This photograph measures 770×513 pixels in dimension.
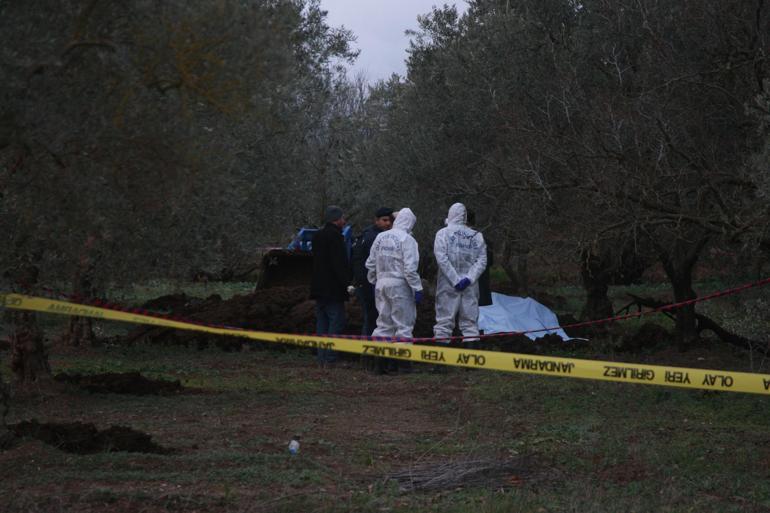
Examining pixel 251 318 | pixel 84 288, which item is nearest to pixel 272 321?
pixel 251 318

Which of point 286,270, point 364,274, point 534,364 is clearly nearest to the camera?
point 534,364

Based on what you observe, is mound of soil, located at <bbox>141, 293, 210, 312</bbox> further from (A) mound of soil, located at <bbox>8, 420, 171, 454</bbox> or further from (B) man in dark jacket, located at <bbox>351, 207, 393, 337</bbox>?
(A) mound of soil, located at <bbox>8, 420, 171, 454</bbox>

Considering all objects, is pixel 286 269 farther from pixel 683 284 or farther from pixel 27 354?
pixel 27 354

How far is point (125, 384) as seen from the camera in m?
10.8

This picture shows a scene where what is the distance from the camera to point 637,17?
44.8ft

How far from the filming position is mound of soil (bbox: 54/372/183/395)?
10.7 metres

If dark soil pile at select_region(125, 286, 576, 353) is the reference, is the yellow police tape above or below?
below

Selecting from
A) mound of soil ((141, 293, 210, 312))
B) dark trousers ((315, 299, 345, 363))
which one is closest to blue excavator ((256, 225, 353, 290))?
mound of soil ((141, 293, 210, 312))

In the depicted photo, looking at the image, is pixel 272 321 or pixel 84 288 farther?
pixel 272 321

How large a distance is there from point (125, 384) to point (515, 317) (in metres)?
7.50

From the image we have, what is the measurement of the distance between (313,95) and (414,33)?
3.23 metres

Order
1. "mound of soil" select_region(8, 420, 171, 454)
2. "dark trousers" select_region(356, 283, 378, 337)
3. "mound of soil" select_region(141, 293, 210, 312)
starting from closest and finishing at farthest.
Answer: "mound of soil" select_region(8, 420, 171, 454) → "dark trousers" select_region(356, 283, 378, 337) → "mound of soil" select_region(141, 293, 210, 312)

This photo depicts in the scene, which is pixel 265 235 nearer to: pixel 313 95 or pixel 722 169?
pixel 313 95

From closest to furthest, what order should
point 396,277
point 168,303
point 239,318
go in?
point 396,277 → point 239,318 → point 168,303
